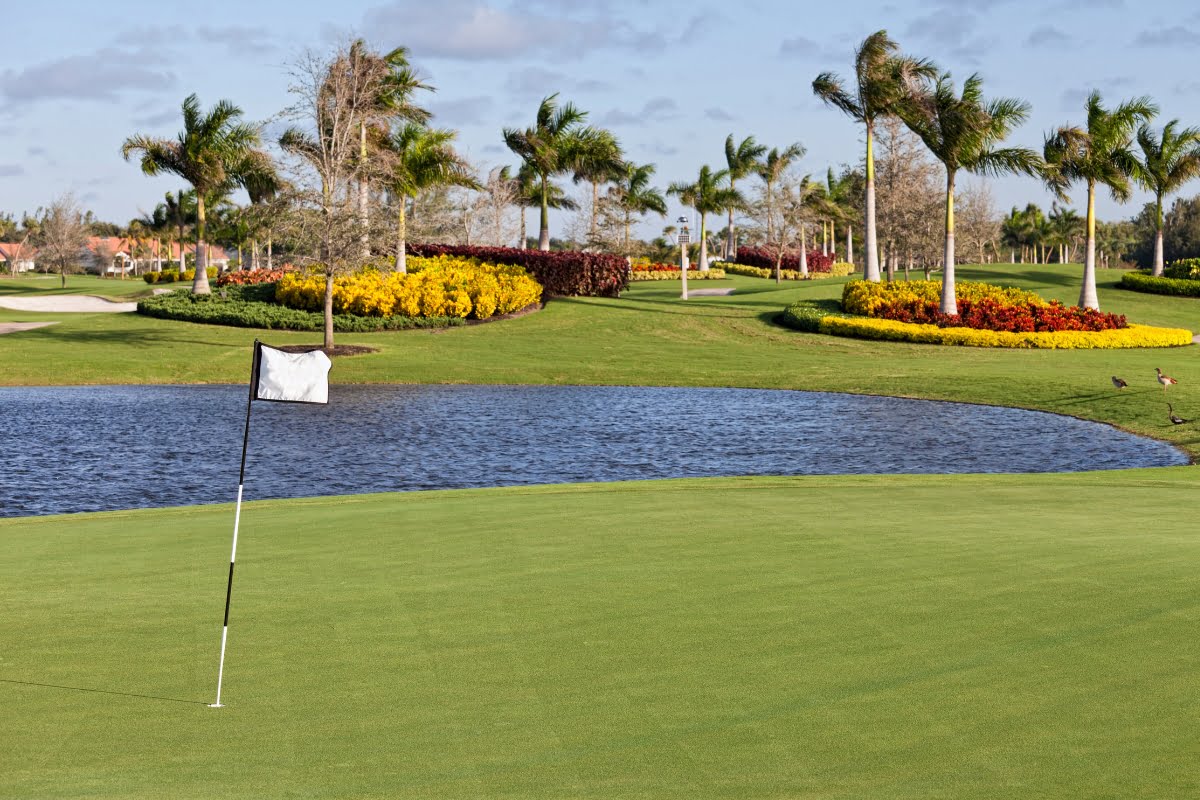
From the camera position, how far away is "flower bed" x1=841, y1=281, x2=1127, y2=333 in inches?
1677

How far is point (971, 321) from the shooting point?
42.8 m

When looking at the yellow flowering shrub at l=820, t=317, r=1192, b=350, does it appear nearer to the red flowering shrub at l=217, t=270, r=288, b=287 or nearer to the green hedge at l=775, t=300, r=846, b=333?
the green hedge at l=775, t=300, r=846, b=333

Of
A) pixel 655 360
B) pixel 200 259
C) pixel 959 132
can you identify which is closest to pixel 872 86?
pixel 959 132

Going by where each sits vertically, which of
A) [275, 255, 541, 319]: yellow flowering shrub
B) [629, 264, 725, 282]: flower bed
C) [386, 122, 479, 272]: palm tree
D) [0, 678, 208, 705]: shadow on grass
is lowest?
[0, 678, 208, 705]: shadow on grass

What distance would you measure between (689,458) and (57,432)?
11317 mm

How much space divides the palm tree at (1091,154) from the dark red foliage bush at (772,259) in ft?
138

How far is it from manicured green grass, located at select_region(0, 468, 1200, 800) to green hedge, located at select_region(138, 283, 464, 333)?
33.7 m

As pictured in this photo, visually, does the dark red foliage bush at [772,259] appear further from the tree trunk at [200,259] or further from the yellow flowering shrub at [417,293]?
the tree trunk at [200,259]

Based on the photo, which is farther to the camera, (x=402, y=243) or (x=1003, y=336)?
(x=402, y=243)

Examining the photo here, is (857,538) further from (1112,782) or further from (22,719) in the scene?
(22,719)

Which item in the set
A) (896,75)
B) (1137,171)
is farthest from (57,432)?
(1137,171)

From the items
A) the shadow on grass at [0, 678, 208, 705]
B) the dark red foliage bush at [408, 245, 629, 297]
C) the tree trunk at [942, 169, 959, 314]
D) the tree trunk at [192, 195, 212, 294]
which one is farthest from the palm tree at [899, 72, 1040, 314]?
the shadow on grass at [0, 678, 208, 705]

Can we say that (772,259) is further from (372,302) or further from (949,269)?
(372,302)

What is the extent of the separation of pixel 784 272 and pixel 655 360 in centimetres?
5405
